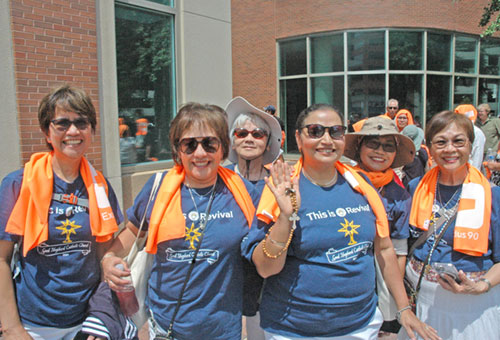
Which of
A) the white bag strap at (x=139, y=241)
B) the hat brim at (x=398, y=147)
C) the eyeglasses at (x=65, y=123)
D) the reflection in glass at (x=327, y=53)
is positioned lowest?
the white bag strap at (x=139, y=241)

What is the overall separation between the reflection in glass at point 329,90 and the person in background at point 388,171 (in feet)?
35.6

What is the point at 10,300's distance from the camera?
2156 millimetres

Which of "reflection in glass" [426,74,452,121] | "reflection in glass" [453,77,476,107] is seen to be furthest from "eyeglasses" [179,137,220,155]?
"reflection in glass" [453,77,476,107]

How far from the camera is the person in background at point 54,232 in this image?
215 centimetres

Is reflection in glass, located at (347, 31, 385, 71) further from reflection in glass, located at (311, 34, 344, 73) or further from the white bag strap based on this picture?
the white bag strap

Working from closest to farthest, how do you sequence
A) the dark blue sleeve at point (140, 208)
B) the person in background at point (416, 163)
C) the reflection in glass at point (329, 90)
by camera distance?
the dark blue sleeve at point (140, 208)
the person in background at point (416, 163)
the reflection in glass at point (329, 90)

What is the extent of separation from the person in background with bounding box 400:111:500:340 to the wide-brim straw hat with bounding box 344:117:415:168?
0.84 feet

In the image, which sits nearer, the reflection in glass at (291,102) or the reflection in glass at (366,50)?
the reflection in glass at (366,50)

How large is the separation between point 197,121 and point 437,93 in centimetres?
1366

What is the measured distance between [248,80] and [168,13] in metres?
9.17

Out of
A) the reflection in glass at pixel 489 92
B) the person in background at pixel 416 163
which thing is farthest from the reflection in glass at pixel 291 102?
the person in background at pixel 416 163

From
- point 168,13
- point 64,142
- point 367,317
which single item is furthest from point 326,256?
point 168,13

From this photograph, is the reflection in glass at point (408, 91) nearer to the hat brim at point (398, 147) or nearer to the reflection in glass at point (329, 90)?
the reflection in glass at point (329, 90)

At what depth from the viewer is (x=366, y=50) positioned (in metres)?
13.1
